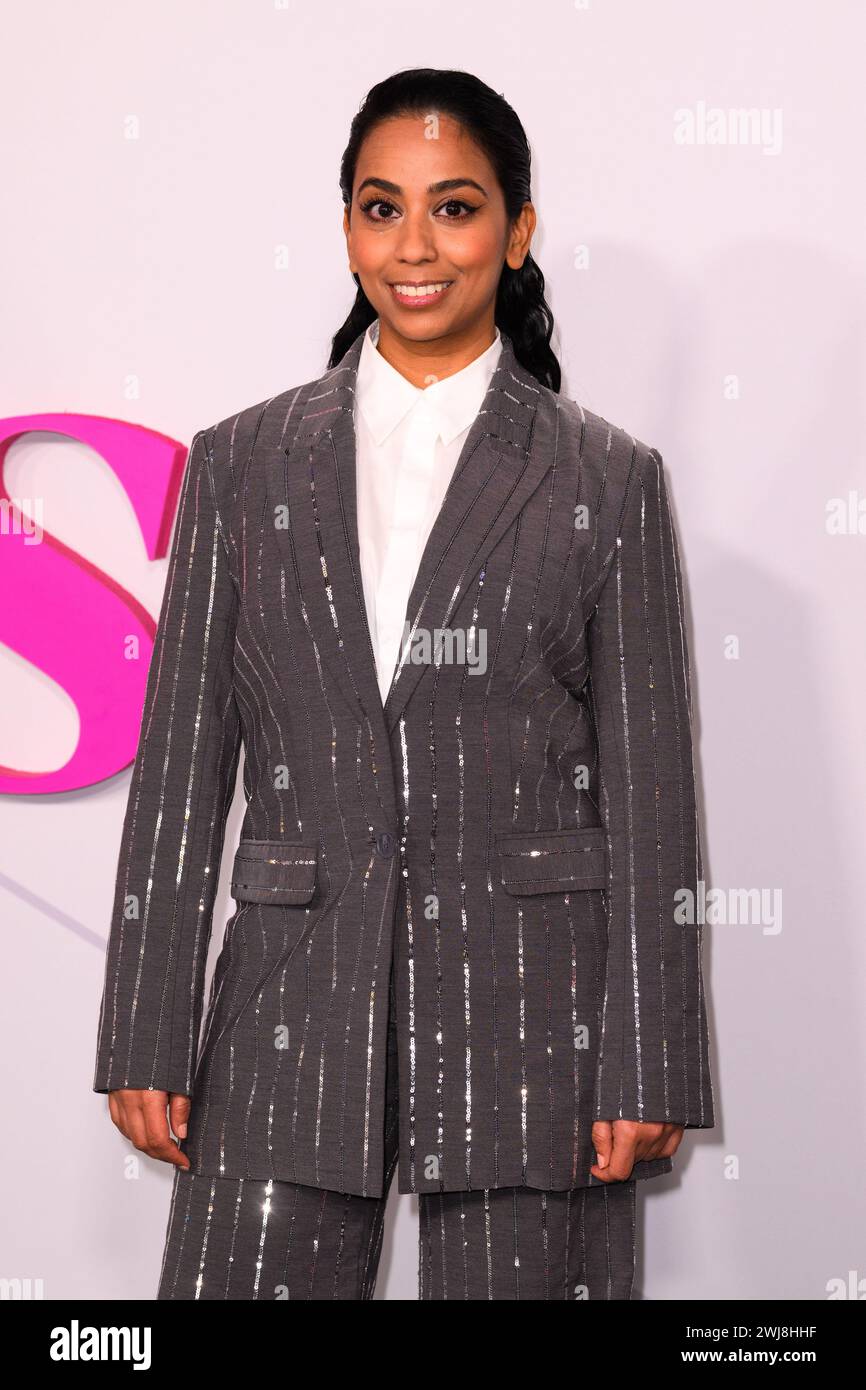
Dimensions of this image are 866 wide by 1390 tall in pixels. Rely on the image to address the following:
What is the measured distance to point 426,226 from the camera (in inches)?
69.4

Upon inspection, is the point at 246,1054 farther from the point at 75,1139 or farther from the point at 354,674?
the point at 75,1139

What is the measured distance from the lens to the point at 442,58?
2.24 meters

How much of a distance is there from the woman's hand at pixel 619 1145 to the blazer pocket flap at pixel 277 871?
1.31 feet

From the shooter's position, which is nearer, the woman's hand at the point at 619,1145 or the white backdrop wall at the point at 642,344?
the woman's hand at the point at 619,1145

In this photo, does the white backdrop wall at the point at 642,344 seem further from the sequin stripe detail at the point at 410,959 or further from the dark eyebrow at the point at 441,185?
the sequin stripe detail at the point at 410,959

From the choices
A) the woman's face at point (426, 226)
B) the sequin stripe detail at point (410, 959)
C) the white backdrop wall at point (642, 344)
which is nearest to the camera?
the sequin stripe detail at point (410, 959)

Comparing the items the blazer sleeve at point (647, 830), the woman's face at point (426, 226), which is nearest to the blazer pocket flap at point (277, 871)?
the blazer sleeve at point (647, 830)

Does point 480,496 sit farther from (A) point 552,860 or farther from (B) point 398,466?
(A) point 552,860

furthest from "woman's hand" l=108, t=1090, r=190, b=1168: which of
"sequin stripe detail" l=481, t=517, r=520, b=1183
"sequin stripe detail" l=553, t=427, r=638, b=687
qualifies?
"sequin stripe detail" l=553, t=427, r=638, b=687

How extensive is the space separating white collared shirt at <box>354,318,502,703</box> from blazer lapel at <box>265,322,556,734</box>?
0.11 feet

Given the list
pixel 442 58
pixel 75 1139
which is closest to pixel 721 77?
pixel 442 58

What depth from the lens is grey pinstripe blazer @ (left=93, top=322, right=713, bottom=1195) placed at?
5.37ft

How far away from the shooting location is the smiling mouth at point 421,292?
5.81 feet

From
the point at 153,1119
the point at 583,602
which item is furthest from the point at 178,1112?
the point at 583,602
